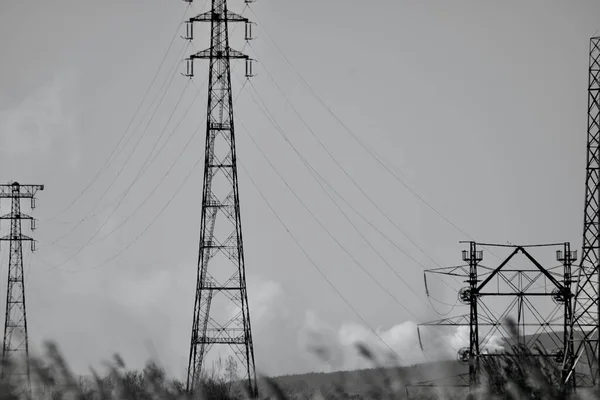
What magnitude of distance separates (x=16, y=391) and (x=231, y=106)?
30.6m

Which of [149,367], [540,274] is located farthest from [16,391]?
[540,274]

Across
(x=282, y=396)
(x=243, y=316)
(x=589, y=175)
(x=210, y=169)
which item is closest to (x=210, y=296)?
(x=243, y=316)

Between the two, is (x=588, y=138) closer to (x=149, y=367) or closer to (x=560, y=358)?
(x=560, y=358)

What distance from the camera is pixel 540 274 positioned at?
7338 cm

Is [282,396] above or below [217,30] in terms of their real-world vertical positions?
below

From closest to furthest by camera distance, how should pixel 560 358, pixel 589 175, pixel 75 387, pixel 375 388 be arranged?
pixel 75 387 → pixel 375 388 → pixel 589 175 → pixel 560 358

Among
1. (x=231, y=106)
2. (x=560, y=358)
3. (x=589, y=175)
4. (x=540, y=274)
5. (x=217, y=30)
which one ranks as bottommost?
(x=560, y=358)

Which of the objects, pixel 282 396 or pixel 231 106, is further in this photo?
pixel 231 106

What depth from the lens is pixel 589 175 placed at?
198 feet

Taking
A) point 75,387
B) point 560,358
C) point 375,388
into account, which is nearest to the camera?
point 75,387

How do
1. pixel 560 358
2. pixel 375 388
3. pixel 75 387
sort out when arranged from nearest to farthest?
pixel 75 387 < pixel 375 388 < pixel 560 358

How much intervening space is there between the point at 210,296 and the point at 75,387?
28.4m

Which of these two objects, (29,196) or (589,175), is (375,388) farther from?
(29,196)

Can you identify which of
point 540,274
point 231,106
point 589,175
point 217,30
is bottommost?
point 540,274
